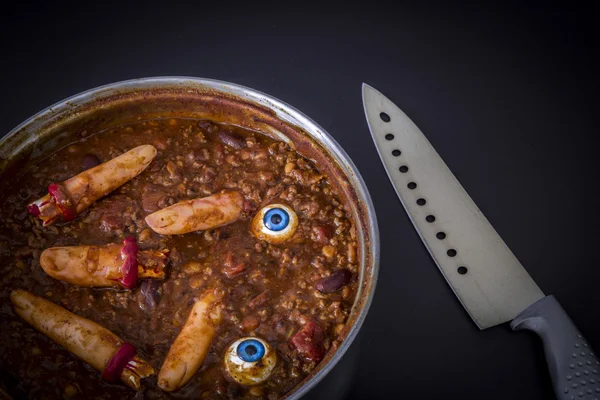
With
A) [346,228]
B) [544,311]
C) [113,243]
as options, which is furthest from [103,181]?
[544,311]

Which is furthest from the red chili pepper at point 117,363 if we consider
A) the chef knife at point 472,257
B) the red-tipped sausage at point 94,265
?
the chef knife at point 472,257

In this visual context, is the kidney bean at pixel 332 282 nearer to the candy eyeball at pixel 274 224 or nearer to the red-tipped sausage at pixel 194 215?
the candy eyeball at pixel 274 224

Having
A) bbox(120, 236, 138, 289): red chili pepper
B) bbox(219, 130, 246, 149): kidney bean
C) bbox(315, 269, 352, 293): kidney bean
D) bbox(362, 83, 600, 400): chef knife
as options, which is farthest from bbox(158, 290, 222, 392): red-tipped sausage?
bbox(362, 83, 600, 400): chef knife

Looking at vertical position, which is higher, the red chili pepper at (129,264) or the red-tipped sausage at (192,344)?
the red chili pepper at (129,264)

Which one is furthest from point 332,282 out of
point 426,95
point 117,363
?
point 426,95

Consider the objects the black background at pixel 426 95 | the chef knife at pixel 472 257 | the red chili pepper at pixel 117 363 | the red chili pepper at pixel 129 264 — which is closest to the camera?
the red chili pepper at pixel 117 363

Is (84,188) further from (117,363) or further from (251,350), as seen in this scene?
(251,350)
